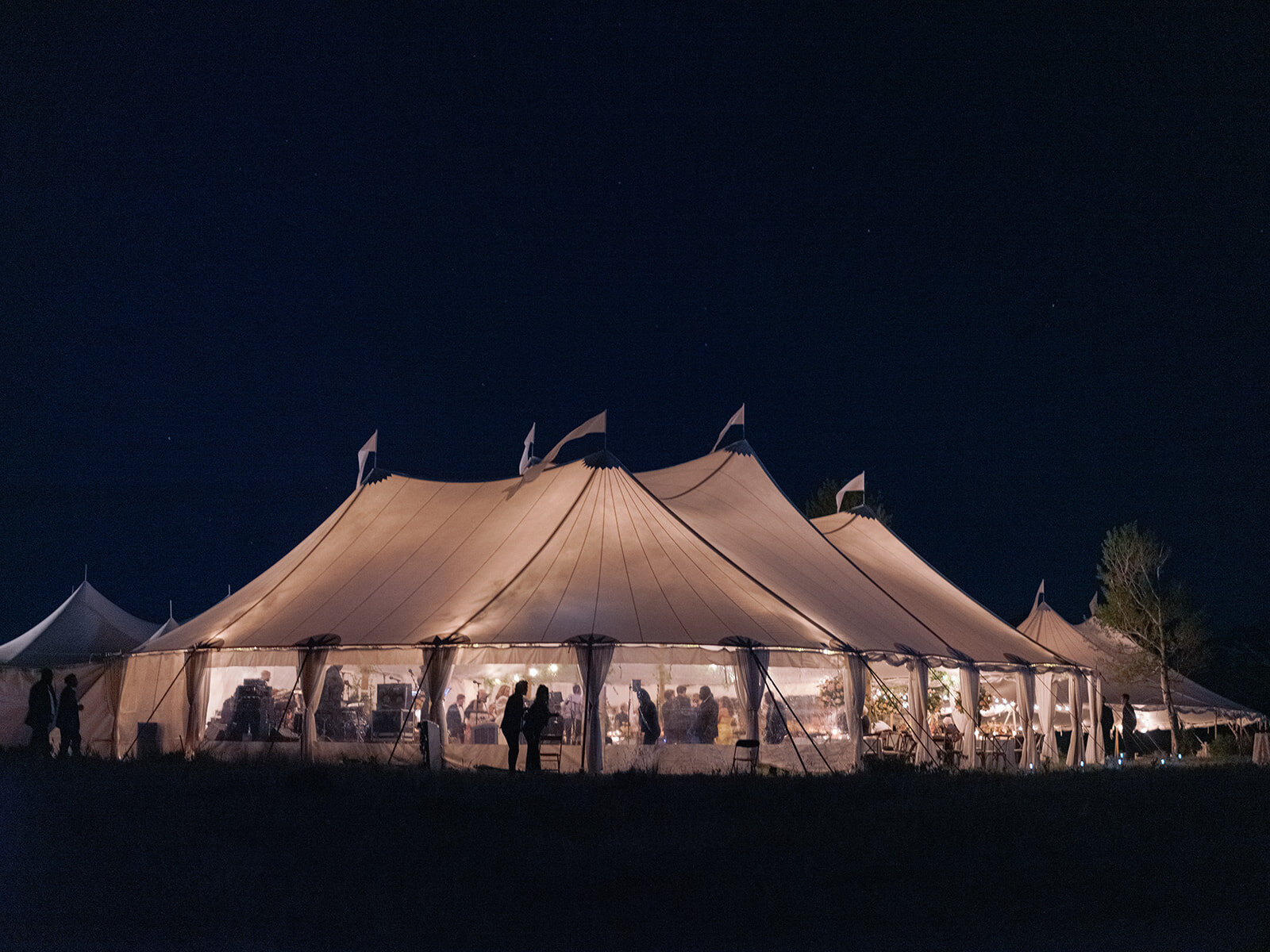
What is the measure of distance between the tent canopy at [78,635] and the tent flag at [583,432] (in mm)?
7528

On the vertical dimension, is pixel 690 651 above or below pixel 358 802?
above

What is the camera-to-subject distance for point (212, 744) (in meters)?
14.7

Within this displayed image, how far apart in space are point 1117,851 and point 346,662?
28.7 feet

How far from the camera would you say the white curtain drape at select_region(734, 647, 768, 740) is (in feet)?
42.7

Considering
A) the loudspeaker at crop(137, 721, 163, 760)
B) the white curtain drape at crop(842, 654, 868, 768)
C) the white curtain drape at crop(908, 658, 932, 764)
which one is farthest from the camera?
the white curtain drape at crop(908, 658, 932, 764)

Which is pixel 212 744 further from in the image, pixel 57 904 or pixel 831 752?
pixel 57 904

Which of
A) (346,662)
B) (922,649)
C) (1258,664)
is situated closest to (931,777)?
(922,649)

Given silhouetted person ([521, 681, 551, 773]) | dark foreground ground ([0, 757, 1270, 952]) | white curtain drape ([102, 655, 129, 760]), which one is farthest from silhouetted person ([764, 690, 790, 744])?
white curtain drape ([102, 655, 129, 760])

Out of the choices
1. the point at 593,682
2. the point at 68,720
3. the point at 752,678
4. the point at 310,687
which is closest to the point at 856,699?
the point at 752,678

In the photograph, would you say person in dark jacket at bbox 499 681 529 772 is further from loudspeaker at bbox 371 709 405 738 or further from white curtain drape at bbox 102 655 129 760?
white curtain drape at bbox 102 655 129 760

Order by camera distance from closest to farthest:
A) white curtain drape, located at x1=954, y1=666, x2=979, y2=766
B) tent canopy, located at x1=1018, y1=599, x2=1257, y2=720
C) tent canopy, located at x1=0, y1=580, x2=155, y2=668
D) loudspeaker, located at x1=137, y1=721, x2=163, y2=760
Result: loudspeaker, located at x1=137, y1=721, x2=163, y2=760 → white curtain drape, located at x1=954, y1=666, x2=979, y2=766 → tent canopy, located at x1=0, y1=580, x2=155, y2=668 → tent canopy, located at x1=1018, y1=599, x2=1257, y2=720

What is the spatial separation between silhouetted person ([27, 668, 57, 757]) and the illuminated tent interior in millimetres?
17044

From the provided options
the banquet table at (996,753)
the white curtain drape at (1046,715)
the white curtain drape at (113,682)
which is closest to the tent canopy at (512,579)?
the white curtain drape at (113,682)

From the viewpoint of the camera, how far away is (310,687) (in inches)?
548
